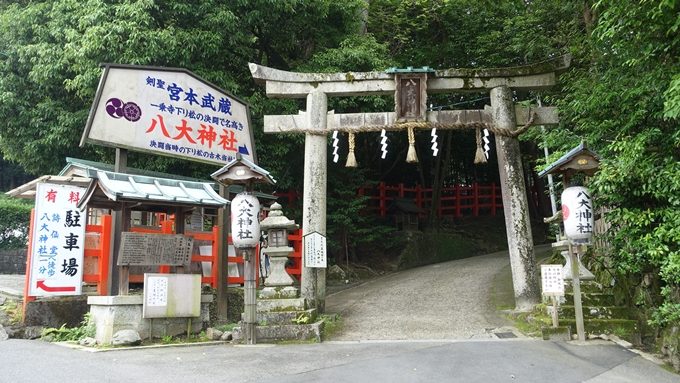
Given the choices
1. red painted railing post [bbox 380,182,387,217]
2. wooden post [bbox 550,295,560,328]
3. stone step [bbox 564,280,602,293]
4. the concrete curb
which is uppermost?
red painted railing post [bbox 380,182,387,217]

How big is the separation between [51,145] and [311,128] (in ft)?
23.6

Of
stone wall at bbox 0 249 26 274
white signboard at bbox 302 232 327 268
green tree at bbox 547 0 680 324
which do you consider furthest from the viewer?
stone wall at bbox 0 249 26 274

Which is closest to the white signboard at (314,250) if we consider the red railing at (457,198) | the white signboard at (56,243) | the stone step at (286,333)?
the stone step at (286,333)

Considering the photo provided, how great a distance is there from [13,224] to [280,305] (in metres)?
14.6

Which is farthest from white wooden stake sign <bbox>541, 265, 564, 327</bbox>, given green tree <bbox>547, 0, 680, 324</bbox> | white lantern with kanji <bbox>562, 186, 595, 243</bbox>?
green tree <bbox>547, 0, 680, 324</bbox>

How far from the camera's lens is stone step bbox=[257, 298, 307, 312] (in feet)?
27.5

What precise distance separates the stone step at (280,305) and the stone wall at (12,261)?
1368 centimetres

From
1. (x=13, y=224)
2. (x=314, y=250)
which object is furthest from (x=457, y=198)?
(x=13, y=224)

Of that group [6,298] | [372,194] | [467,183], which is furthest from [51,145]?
[467,183]

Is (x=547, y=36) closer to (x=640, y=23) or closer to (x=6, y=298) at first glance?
(x=640, y=23)

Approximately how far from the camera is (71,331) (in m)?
8.61

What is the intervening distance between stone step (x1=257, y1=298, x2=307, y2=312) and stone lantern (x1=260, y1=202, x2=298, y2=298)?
125mm

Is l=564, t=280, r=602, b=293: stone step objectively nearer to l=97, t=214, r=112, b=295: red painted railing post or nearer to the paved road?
the paved road

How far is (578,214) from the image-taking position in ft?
24.5
